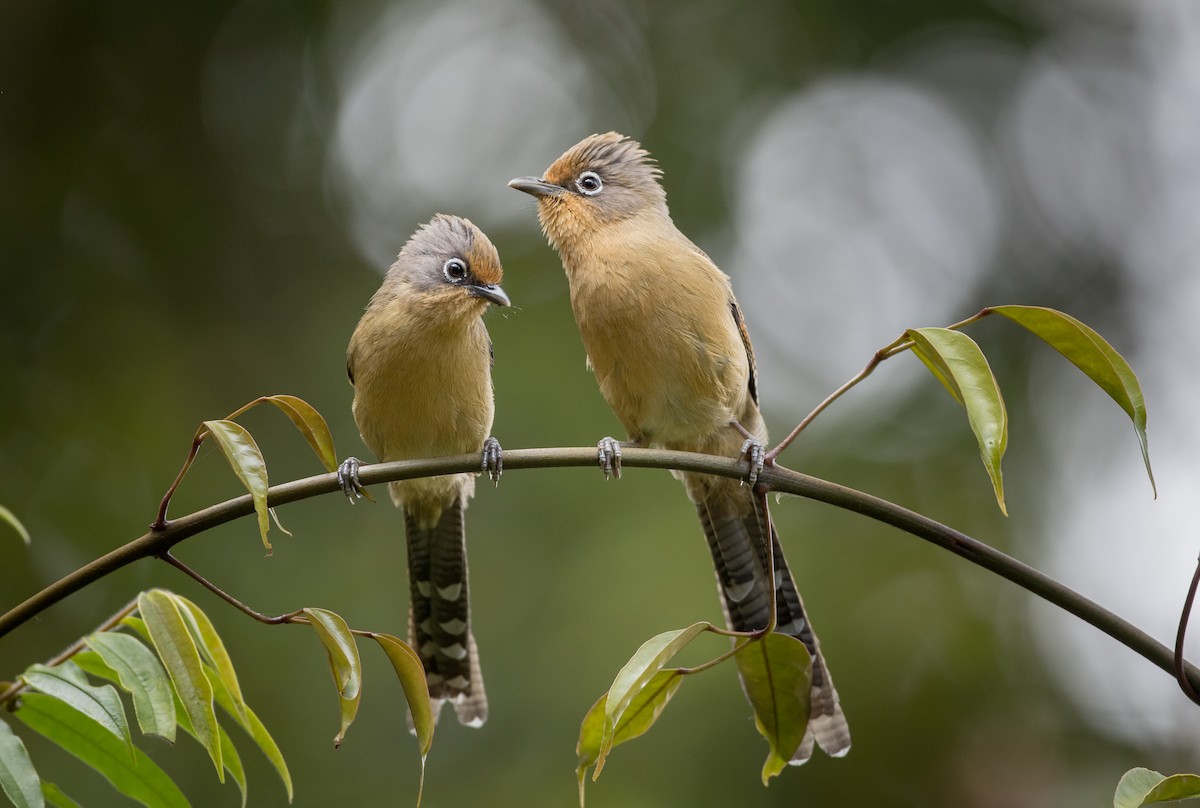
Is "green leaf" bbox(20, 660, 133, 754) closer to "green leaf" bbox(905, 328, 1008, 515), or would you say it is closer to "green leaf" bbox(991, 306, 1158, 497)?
"green leaf" bbox(905, 328, 1008, 515)

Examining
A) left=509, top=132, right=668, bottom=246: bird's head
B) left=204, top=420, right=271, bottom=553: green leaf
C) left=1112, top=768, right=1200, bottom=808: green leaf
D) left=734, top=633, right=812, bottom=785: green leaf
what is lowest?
left=1112, top=768, right=1200, bottom=808: green leaf

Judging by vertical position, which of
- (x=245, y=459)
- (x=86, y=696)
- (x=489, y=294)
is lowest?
(x=86, y=696)

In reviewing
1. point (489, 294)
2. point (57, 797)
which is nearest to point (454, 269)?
point (489, 294)

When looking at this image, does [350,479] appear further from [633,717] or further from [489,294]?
[633,717]

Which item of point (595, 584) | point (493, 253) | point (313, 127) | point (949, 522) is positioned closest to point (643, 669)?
point (493, 253)

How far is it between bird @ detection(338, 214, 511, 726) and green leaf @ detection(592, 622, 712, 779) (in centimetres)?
243

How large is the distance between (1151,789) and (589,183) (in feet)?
10.9

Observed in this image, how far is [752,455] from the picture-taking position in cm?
357

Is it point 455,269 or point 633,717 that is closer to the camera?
point 633,717

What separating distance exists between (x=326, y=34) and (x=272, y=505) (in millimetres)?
7884

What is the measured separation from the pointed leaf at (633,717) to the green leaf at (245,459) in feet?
2.48

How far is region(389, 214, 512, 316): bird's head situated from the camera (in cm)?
454

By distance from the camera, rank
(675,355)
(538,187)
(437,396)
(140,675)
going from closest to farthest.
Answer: (140,675), (675,355), (437,396), (538,187)

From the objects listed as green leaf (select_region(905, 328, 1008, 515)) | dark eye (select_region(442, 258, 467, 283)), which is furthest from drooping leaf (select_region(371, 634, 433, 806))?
dark eye (select_region(442, 258, 467, 283))
